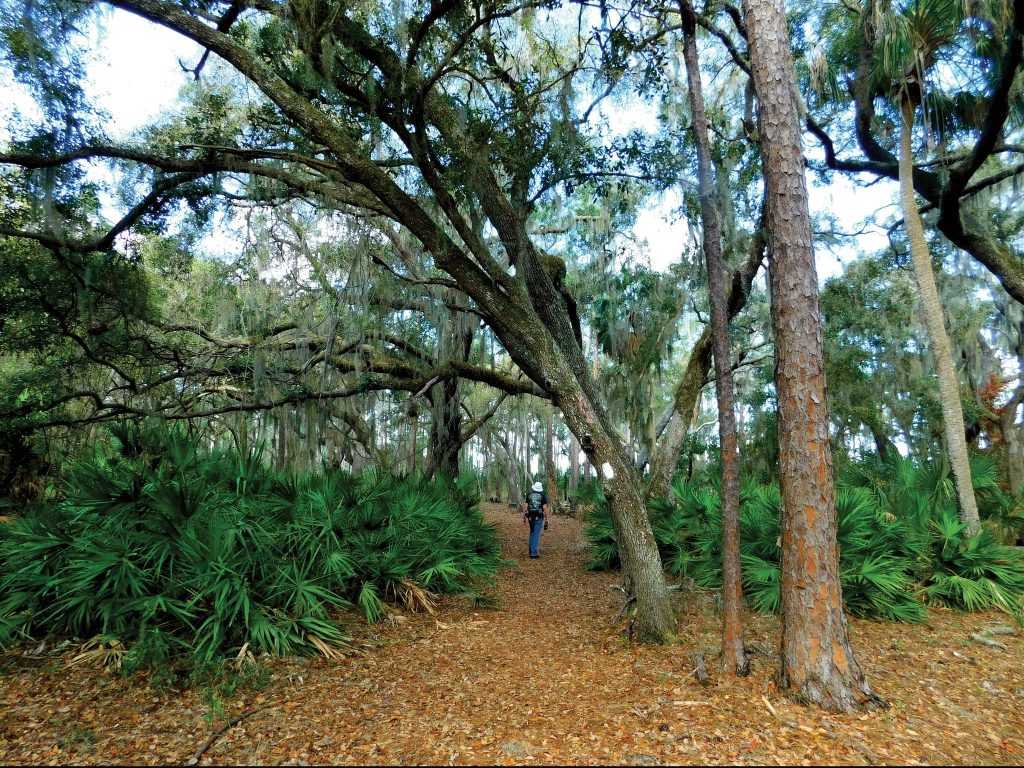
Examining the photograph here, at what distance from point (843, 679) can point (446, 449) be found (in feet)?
29.0

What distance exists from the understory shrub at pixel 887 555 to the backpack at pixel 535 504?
2.86 metres

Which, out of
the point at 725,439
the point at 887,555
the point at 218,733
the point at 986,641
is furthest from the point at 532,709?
the point at 887,555

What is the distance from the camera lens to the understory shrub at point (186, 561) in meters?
4.44

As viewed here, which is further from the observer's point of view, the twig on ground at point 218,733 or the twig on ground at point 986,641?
the twig on ground at point 986,641

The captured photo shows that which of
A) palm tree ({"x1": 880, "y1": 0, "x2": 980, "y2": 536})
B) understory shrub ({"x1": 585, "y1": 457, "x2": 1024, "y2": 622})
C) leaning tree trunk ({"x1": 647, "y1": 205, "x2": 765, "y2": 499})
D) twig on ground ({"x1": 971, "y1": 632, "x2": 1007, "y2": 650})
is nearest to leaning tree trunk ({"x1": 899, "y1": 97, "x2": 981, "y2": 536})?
palm tree ({"x1": 880, "y1": 0, "x2": 980, "y2": 536})

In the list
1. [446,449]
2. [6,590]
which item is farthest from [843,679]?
[446,449]

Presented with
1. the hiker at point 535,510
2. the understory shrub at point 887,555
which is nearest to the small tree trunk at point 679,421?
the understory shrub at point 887,555

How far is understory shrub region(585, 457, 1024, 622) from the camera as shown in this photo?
18.7 feet

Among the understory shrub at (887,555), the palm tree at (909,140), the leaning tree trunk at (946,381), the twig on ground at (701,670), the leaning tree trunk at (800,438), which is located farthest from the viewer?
the leaning tree trunk at (946,381)

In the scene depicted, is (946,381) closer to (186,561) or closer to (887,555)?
(887,555)

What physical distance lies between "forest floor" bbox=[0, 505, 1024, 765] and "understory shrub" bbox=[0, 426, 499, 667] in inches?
13.2

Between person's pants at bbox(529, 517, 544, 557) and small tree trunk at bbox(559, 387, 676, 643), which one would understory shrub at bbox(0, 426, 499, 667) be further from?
person's pants at bbox(529, 517, 544, 557)

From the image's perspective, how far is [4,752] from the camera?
326cm

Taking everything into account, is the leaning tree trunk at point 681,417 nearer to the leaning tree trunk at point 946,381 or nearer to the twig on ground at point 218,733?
the leaning tree trunk at point 946,381
